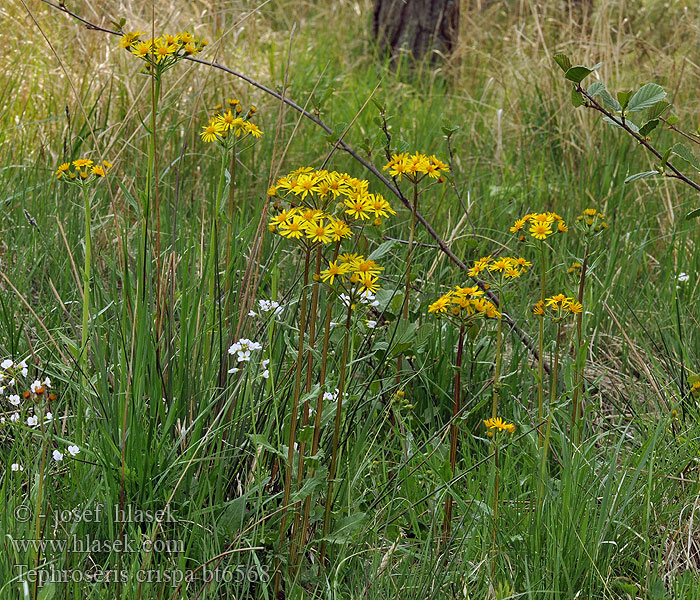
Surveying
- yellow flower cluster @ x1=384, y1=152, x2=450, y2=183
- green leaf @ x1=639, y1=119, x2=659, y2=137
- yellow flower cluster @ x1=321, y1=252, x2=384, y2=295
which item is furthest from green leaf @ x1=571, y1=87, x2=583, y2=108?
yellow flower cluster @ x1=321, y1=252, x2=384, y2=295

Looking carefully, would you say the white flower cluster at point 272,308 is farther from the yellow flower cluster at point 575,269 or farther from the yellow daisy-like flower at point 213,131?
the yellow flower cluster at point 575,269

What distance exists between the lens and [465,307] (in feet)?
4.84

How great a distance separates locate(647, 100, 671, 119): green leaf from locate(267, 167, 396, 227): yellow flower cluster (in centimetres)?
Result: 62

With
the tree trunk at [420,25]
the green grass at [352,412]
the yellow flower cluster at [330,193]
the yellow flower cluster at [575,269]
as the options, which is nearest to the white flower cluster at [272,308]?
the green grass at [352,412]

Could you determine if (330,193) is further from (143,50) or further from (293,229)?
(143,50)

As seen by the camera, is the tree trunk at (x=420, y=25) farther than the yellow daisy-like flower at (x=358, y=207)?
Yes

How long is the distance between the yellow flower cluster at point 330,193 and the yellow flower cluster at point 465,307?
21 centimetres

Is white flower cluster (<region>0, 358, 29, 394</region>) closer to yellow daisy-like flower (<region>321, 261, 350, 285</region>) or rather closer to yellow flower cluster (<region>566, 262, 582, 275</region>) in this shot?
yellow daisy-like flower (<region>321, 261, 350, 285</region>)

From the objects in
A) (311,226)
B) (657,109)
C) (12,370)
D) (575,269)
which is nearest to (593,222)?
(575,269)

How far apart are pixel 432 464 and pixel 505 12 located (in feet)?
18.1

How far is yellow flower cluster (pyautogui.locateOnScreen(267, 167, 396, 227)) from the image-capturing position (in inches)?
50.4

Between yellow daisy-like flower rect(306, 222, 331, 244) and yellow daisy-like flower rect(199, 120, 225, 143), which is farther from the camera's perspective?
yellow daisy-like flower rect(199, 120, 225, 143)

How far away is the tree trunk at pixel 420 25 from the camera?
17.6 feet

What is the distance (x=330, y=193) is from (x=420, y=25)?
14.7ft
